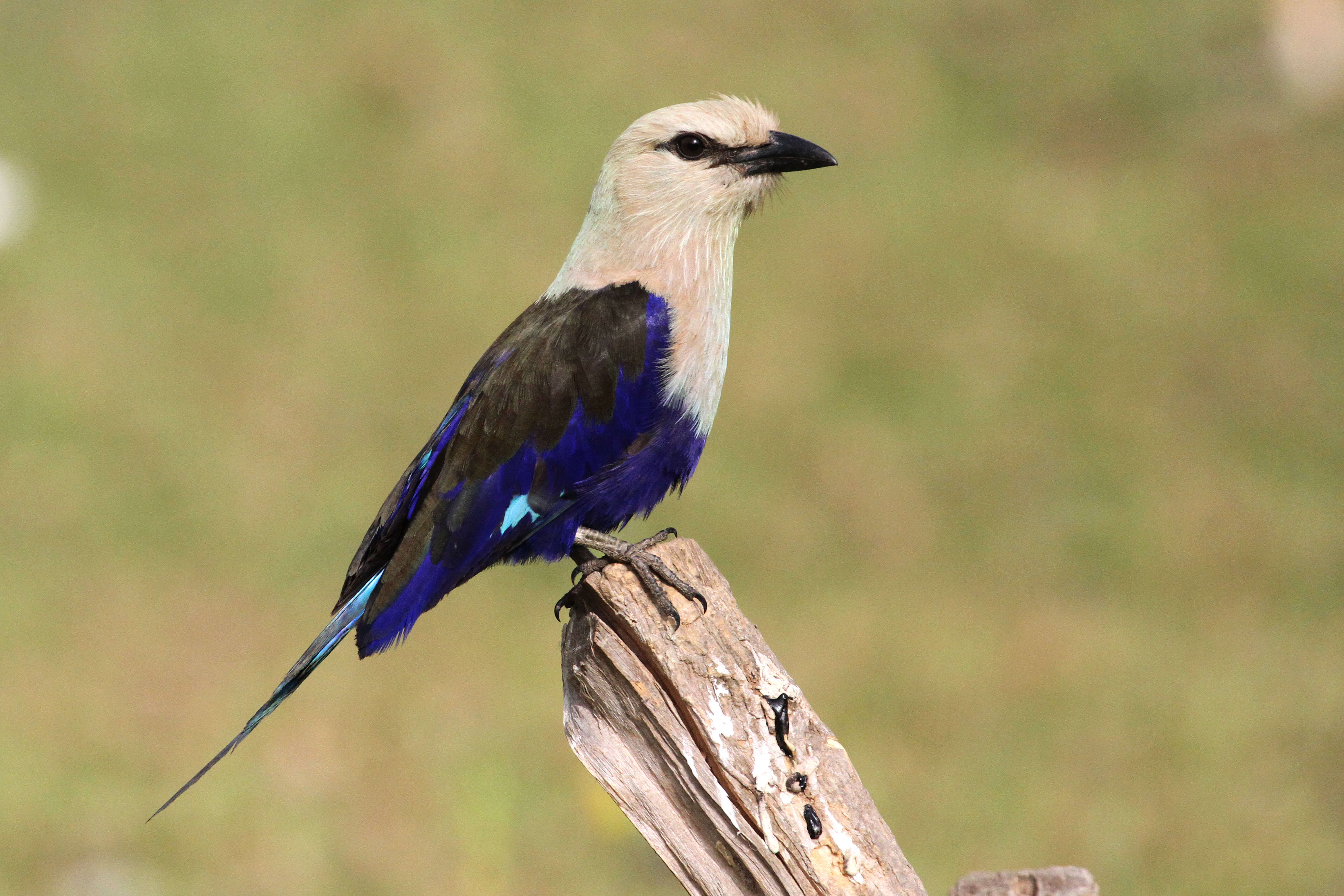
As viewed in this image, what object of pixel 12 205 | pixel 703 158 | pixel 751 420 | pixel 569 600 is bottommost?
pixel 569 600

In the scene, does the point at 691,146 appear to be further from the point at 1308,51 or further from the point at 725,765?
the point at 1308,51

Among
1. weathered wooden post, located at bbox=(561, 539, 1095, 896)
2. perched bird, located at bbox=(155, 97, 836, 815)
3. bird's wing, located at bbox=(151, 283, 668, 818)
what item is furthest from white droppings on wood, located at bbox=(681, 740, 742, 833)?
bird's wing, located at bbox=(151, 283, 668, 818)

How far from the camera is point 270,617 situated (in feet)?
25.6

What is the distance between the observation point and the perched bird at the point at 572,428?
10.8ft

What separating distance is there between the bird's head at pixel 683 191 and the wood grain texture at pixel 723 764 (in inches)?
45.0

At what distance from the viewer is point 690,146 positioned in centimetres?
367

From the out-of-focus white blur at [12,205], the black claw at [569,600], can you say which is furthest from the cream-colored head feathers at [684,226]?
the out-of-focus white blur at [12,205]

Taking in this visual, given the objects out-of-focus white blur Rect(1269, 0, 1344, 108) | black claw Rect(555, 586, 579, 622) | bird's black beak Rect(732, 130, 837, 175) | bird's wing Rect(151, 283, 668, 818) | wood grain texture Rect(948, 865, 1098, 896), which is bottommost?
wood grain texture Rect(948, 865, 1098, 896)

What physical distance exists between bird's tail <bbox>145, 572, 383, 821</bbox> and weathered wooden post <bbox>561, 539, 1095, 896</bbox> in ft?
2.51

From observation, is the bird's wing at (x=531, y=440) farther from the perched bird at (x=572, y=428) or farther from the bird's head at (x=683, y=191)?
the bird's head at (x=683, y=191)

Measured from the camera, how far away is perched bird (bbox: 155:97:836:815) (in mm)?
3289

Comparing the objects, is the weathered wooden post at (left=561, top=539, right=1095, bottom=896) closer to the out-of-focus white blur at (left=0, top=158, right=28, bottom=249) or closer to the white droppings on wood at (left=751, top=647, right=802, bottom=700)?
the white droppings on wood at (left=751, top=647, right=802, bottom=700)

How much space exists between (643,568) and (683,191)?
1214 millimetres

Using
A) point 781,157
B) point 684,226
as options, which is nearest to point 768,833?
point 684,226
